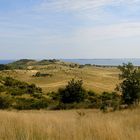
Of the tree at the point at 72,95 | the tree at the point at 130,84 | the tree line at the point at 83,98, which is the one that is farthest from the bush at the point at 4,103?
the tree at the point at 130,84

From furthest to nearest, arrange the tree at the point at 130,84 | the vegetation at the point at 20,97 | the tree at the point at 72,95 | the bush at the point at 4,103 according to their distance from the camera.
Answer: the tree at the point at 72,95, the vegetation at the point at 20,97, the bush at the point at 4,103, the tree at the point at 130,84

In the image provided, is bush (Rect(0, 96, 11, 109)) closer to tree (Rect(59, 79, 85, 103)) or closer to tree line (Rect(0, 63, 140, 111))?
tree line (Rect(0, 63, 140, 111))

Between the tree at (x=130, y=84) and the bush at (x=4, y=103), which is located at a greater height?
the tree at (x=130, y=84)

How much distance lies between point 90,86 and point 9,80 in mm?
14176

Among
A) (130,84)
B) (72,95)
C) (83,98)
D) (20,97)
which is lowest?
(20,97)

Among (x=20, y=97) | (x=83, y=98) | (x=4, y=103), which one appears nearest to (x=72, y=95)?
(x=83, y=98)

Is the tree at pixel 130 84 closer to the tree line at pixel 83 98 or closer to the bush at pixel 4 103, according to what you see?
the tree line at pixel 83 98

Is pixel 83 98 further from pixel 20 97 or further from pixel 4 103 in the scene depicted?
pixel 4 103

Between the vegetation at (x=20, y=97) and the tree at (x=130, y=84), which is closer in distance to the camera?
the tree at (x=130, y=84)

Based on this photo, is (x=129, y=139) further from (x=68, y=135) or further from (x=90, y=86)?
(x=90, y=86)

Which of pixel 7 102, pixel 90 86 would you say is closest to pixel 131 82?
pixel 7 102

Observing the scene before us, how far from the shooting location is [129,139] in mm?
7324

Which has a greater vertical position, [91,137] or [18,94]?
[91,137]

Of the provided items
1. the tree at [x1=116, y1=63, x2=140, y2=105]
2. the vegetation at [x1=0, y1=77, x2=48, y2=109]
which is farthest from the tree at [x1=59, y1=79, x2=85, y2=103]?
the tree at [x1=116, y1=63, x2=140, y2=105]
